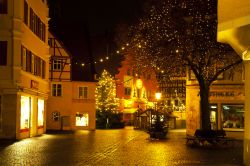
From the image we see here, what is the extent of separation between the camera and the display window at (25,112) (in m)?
33.2

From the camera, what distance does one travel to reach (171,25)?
2444 cm

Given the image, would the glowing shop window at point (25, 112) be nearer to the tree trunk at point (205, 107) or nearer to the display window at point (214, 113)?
the tree trunk at point (205, 107)

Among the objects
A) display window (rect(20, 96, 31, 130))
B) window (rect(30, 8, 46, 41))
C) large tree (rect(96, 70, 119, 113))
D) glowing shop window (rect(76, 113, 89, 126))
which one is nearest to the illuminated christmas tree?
large tree (rect(96, 70, 119, 113))

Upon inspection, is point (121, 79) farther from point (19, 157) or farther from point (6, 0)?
point (19, 157)

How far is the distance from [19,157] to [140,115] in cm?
3739

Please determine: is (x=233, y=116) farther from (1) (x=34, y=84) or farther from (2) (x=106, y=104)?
(2) (x=106, y=104)

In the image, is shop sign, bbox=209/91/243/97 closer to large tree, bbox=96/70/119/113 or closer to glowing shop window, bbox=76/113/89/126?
glowing shop window, bbox=76/113/89/126

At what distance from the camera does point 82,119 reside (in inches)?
2180

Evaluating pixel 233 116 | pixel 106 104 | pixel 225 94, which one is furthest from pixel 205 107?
pixel 106 104

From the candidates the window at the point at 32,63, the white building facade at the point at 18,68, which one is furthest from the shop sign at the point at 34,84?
the window at the point at 32,63

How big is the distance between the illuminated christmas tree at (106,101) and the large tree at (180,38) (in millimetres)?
34944

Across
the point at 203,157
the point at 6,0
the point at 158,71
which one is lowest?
the point at 203,157

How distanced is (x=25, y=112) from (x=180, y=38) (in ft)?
46.4

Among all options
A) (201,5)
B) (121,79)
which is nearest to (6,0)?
(201,5)
